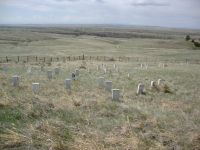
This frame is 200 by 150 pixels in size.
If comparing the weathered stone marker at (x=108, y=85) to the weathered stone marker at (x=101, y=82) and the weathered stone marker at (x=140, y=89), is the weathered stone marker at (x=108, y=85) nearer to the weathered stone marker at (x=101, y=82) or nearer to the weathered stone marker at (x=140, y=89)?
the weathered stone marker at (x=140, y=89)

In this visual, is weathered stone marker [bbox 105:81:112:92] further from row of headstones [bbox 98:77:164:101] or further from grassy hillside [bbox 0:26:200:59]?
grassy hillside [bbox 0:26:200:59]

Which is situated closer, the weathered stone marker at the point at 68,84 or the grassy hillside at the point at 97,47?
the weathered stone marker at the point at 68,84

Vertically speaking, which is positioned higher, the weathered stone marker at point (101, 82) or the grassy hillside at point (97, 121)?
the grassy hillside at point (97, 121)

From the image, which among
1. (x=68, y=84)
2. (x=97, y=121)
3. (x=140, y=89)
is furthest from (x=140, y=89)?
(x=97, y=121)

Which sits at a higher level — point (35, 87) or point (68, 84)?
point (35, 87)

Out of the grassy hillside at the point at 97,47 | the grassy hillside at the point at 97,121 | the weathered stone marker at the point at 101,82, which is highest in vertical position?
the grassy hillside at the point at 97,121

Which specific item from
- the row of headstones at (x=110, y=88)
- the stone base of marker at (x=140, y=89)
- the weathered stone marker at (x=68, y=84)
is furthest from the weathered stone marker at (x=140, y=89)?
the weathered stone marker at (x=68, y=84)

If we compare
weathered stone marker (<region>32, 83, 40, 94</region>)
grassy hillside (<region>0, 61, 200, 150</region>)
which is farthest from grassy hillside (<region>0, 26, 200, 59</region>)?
grassy hillside (<region>0, 61, 200, 150</region>)

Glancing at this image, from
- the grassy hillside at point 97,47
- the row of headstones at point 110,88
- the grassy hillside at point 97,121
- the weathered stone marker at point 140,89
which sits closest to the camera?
the grassy hillside at point 97,121

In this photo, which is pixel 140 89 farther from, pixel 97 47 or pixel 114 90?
pixel 97 47

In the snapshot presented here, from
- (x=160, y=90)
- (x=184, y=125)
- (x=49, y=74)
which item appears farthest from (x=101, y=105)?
(x=49, y=74)

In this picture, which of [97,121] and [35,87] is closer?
[97,121]

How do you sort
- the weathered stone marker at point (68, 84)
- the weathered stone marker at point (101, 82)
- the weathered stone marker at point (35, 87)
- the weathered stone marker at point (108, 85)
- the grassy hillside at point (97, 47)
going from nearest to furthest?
the weathered stone marker at point (35, 87) → the weathered stone marker at point (68, 84) → the weathered stone marker at point (108, 85) → the weathered stone marker at point (101, 82) → the grassy hillside at point (97, 47)

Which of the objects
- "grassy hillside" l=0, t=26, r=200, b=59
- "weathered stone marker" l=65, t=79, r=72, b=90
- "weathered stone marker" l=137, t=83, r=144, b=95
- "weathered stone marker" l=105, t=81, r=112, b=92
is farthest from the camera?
"grassy hillside" l=0, t=26, r=200, b=59
